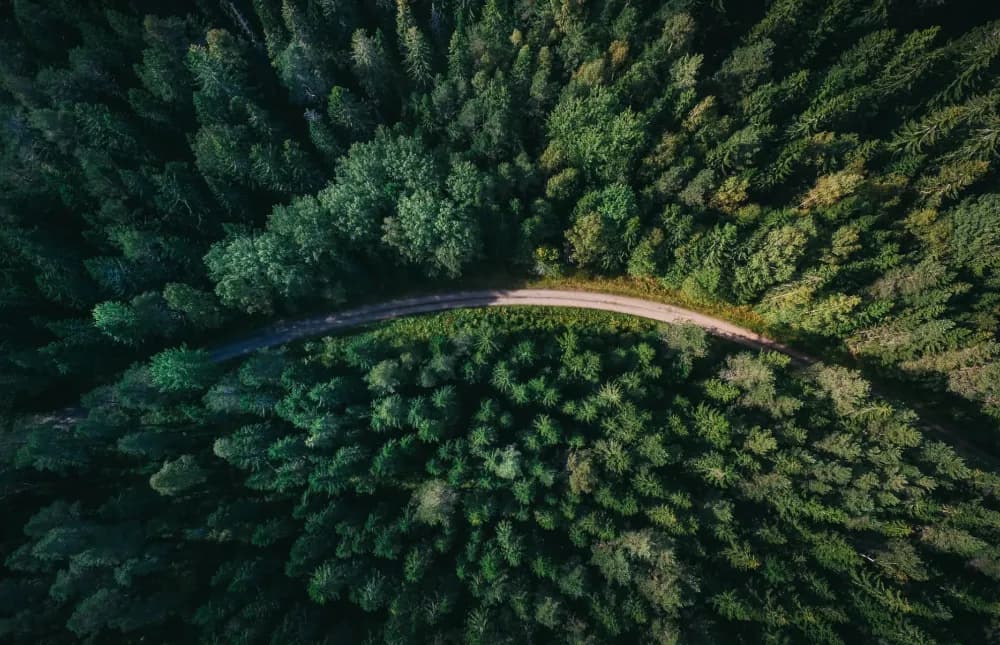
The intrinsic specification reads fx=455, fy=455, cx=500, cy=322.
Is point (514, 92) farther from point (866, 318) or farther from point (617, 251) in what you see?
point (866, 318)

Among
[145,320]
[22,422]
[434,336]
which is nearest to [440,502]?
[434,336]

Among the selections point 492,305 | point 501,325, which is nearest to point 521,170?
point 492,305

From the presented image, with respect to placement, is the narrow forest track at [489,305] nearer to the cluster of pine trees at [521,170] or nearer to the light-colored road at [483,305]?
the light-colored road at [483,305]

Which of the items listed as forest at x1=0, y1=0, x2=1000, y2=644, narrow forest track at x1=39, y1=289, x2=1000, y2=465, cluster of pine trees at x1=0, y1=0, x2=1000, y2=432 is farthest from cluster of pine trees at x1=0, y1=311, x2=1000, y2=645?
cluster of pine trees at x1=0, y1=0, x2=1000, y2=432

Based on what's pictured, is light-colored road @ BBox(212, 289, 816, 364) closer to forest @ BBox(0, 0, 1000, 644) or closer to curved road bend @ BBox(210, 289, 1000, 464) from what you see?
curved road bend @ BBox(210, 289, 1000, 464)

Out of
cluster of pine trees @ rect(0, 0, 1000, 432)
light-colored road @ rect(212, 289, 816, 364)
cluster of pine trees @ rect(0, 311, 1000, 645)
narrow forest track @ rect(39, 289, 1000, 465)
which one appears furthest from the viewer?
light-colored road @ rect(212, 289, 816, 364)
